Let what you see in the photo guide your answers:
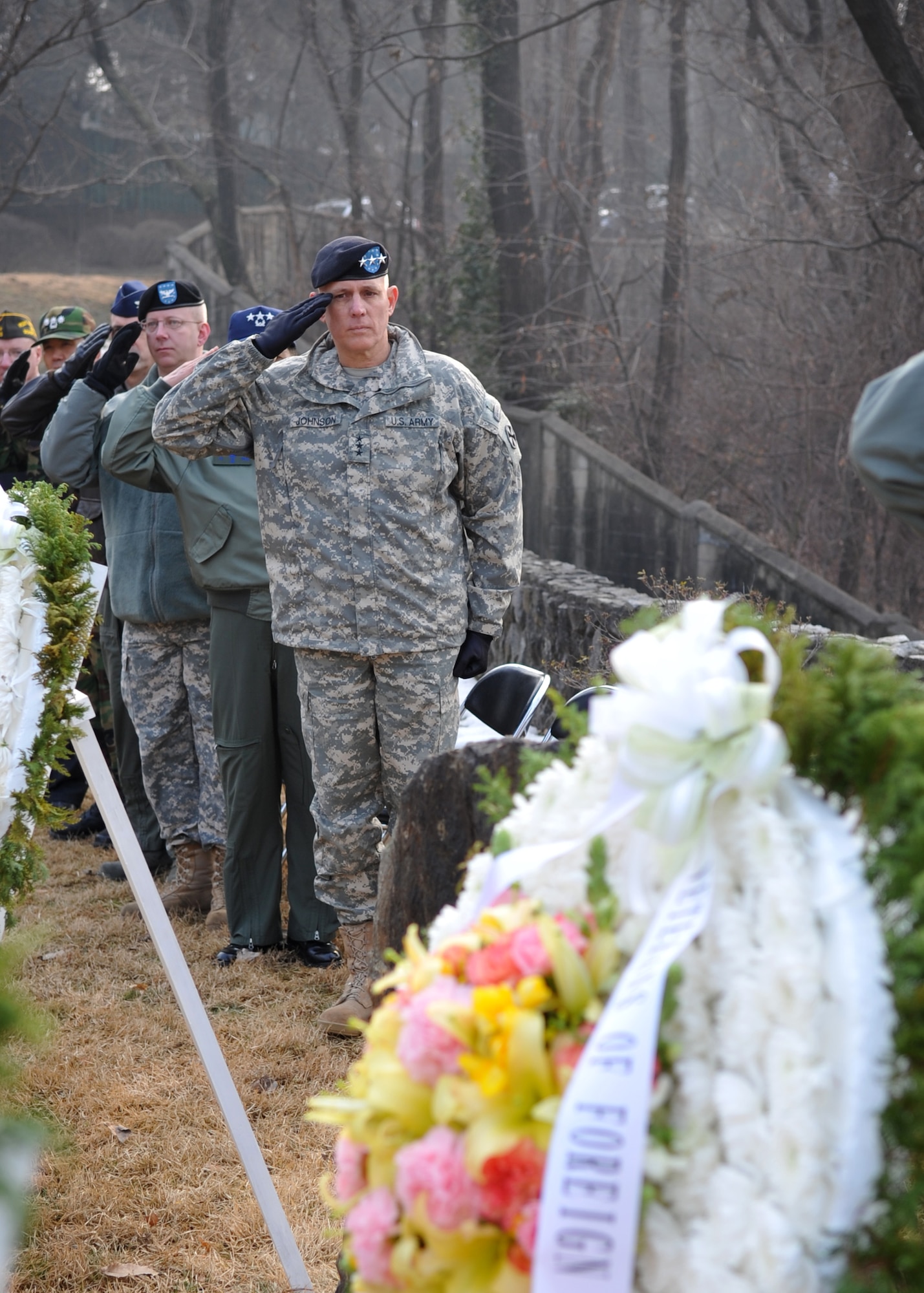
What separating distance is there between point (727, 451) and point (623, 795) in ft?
36.2

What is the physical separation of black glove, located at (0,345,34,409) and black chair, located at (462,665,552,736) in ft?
11.2

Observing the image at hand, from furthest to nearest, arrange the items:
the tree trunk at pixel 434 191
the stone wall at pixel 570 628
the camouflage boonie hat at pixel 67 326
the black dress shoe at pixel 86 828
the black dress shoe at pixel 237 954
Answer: the tree trunk at pixel 434 191 → the black dress shoe at pixel 86 828 → the camouflage boonie hat at pixel 67 326 → the stone wall at pixel 570 628 → the black dress shoe at pixel 237 954

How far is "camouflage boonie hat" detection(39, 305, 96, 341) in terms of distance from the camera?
5.94 m

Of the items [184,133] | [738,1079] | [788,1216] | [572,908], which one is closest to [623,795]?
[572,908]

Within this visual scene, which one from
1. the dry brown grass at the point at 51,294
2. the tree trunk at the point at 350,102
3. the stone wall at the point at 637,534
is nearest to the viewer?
the stone wall at the point at 637,534

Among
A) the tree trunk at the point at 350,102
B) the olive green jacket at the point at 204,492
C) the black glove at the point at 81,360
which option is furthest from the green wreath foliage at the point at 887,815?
the tree trunk at the point at 350,102

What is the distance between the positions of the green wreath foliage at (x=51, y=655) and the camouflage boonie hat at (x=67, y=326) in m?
3.30

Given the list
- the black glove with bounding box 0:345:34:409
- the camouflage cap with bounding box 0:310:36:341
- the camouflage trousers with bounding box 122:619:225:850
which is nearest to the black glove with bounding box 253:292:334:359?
the camouflage trousers with bounding box 122:619:225:850

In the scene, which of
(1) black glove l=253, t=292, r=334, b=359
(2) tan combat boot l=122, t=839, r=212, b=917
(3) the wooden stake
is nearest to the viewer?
(3) the wooden stake

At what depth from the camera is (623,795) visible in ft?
3.76

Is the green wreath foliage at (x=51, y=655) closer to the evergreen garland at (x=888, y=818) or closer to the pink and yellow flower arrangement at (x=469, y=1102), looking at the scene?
the pink and yellow flower arrangement at (x=469, y=1102)

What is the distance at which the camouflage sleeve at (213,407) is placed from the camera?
3.68 metres

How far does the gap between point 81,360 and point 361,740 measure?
7.09ft

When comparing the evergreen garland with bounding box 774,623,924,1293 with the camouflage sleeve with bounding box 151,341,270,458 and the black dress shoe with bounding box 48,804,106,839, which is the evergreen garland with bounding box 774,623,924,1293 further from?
the black dress shoe with bounding box 48,804,106,839
